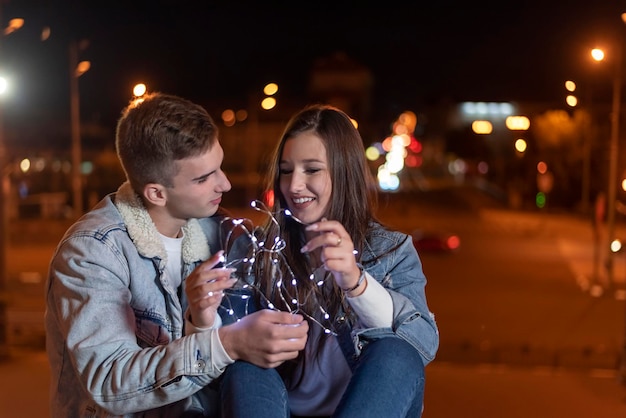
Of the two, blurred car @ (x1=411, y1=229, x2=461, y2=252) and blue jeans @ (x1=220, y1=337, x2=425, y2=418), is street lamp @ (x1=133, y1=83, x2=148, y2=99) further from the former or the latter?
blurred car @ (x1=411, y1=229, x2=461, y2=252)

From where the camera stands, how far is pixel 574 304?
12.8 m

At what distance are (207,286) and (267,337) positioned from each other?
0.57 feet

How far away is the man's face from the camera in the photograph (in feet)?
6.61

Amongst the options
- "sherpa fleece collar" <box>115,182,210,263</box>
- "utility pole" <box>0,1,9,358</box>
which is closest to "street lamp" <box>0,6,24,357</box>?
"utility pole" <box>0,1,9,358</box>

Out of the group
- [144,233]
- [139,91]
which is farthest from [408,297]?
[139,91]

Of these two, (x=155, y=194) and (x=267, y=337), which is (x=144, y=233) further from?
(x=267, y=337)

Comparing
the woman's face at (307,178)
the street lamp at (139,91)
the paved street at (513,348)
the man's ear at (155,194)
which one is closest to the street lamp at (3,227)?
the paved street at (513,348)

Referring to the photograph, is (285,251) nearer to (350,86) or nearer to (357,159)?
(357,159)

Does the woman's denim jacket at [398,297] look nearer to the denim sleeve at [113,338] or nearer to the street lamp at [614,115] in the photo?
the denim sleeve at [113,338]

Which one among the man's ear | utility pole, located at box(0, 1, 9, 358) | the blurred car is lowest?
the blurred car

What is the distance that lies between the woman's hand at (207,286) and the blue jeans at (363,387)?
168 millimetres

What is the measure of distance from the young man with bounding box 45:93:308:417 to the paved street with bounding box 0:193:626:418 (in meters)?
3.06

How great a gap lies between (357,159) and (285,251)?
32 centimetres

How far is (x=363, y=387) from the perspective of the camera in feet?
5.82
